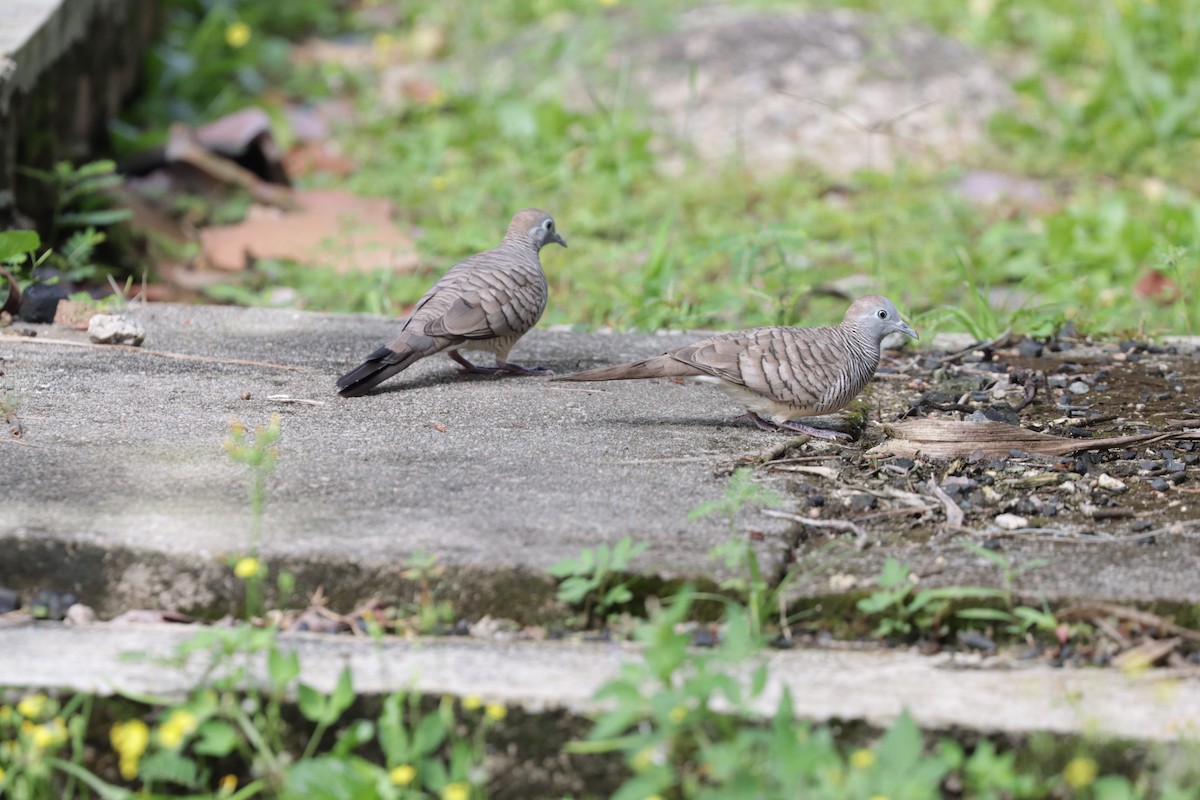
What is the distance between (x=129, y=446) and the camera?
3260mm

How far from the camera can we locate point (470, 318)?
394 centimetres

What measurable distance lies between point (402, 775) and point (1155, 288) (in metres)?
5.31

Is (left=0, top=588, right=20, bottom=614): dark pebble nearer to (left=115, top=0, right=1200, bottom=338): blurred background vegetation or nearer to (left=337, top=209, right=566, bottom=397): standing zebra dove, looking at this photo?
(left=337, top=209, right=566, bottom=397): standing zebra dove

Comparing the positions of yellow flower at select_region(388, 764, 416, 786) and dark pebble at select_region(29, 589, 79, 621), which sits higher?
dark pebble at select_region(29, 589, 79, 621)

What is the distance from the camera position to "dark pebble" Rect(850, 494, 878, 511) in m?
3.11

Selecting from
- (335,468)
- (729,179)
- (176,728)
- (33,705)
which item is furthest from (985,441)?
(729,179)

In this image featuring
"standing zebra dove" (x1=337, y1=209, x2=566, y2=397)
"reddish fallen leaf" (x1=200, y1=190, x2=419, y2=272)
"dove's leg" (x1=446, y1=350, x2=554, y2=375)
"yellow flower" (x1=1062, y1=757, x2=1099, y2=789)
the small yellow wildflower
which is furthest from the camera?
"reddish fallen leaf" (x1=200, y1=190, x2=419, y2=272)

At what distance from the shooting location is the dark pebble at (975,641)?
263 centimetres

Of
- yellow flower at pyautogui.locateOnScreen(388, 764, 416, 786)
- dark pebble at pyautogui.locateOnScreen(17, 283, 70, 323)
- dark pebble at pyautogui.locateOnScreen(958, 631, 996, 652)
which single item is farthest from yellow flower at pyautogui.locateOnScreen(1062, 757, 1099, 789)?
dark pebble at pyautogui.locateOnScreen(17, 283, 70, 323)

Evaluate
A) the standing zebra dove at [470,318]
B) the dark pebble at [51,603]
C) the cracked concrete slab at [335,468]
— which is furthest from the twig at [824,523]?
the dark pebble at [51,603]

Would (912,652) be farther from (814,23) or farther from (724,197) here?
(814,23)

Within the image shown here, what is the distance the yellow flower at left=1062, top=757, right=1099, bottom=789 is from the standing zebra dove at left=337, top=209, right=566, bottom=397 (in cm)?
217

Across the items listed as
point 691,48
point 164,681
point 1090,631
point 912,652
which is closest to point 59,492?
point 164,681

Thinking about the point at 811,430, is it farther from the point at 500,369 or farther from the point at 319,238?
the point at 319,238
